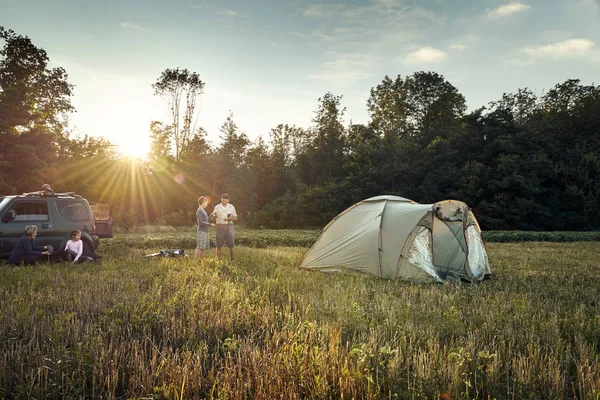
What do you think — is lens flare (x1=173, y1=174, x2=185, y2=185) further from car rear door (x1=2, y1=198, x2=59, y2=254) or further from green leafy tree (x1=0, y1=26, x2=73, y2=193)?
car rear door (x1=2, y1=198, x2=59, y2=254)

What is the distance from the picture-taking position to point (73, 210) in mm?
11992

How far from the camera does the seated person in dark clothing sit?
409 inches

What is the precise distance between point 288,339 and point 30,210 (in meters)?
10.5

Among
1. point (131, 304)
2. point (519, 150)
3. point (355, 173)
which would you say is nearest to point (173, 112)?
point (355, 173)

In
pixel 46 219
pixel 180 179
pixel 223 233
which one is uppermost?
pixel 180 179

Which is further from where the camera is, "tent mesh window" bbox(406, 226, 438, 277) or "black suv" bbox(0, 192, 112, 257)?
"black suv" bbox(0, 192, 112, 257)

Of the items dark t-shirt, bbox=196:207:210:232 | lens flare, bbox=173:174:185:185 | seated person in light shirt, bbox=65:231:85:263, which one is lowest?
A: seated person in light shirt, bbox=65:231:85:263

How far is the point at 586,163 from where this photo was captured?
44781 millimetres

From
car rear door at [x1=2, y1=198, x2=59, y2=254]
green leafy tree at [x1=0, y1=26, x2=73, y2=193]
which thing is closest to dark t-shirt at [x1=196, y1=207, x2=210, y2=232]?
car rear door at [x1=2, y1=198, x2=59, y2=254]

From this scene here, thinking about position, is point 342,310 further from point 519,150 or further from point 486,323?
point 519,150

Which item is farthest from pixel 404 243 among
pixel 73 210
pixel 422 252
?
pixel 73 210

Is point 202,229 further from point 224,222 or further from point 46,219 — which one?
point 46,219

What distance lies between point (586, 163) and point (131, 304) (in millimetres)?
54134

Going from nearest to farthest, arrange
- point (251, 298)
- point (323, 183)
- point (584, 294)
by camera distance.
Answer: point (251, 298) → point (584, 294) → point (323, 183)
